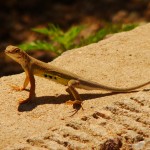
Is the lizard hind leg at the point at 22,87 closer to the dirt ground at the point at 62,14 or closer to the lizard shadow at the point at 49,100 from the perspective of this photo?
the lizard shadow at the point at 49,100

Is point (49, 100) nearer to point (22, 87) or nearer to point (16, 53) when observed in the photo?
point (22, 87)

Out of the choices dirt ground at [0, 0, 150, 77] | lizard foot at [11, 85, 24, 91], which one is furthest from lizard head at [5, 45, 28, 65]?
dirt ground at [0, 0, 150, 77]

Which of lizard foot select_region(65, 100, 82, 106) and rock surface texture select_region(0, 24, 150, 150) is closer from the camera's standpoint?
rock surface texture select_region(0, 24, 150, 150)

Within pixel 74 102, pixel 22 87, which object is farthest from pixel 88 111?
pixel 22 87

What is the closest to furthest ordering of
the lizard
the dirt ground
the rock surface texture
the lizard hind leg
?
the rock surface texture, the lizard, the lizard hind leg, the dirt ground

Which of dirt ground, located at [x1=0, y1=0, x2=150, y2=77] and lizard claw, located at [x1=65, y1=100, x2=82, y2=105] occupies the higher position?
dirt ground, located at [x1=0, y1=0, x2=150, y2=77]

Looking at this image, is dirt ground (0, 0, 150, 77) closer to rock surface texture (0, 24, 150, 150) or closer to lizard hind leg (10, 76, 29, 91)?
rock surface texture (0, 24, 150, 150)

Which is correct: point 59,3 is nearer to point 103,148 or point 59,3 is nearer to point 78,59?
point 78,59

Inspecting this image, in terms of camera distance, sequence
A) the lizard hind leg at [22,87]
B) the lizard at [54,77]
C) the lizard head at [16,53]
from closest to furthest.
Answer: the lizard at [54,77] → the lizard head at [16,53] → the lizard hind leg at [22,87]

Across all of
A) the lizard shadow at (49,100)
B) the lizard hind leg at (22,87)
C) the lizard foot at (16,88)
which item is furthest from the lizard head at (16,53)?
the lizard shadow at (49,100)
